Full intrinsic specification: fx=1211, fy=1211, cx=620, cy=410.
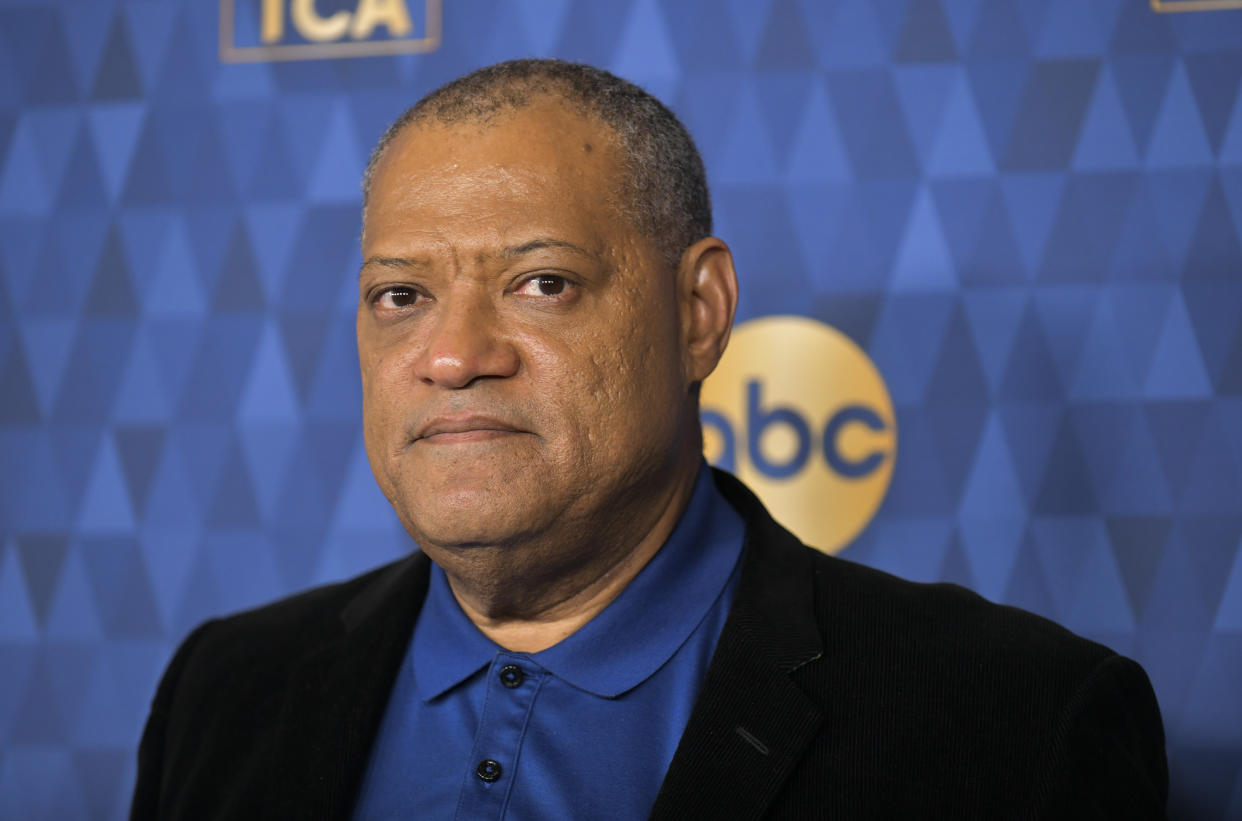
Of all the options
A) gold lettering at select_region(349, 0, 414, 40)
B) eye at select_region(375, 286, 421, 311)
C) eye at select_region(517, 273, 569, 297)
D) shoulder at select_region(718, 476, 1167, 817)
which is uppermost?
gold lettering at select_region(349, 0, 414, 40)

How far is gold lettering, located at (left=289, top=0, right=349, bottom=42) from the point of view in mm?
2086

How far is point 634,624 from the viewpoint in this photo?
1249mm

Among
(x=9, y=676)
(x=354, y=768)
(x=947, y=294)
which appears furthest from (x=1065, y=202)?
(x=9, y=676)

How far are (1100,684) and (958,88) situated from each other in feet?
3.42

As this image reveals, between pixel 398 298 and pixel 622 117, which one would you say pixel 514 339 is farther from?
pixel 622 117

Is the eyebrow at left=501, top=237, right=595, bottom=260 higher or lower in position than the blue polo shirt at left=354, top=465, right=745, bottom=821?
higher

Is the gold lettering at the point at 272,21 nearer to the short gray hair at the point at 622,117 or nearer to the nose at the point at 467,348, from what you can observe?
the short gray hair at the point at 622,117

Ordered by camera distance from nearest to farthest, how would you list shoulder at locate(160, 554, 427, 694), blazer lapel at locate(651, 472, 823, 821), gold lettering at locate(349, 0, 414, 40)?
blazer lapel at locate(651, 472, 823, 821)
shoulder at locate(160, 554, 427, 694)
gold lettering at locate(349, 0, 414, 40)

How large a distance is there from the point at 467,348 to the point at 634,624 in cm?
34

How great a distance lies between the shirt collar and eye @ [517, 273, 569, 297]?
302 mm

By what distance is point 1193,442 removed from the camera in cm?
179

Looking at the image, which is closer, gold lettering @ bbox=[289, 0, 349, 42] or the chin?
the chin

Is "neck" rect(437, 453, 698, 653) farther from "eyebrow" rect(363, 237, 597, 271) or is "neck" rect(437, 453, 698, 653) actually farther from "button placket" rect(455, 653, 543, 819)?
"eyebrow" rect(363, 237, 597, 271)

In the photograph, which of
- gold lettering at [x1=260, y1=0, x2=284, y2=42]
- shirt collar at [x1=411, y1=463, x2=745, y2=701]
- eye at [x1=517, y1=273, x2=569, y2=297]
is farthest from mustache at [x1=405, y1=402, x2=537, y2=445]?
gold lettering at [x1=260, y1=0, x2=284, y2=42]
